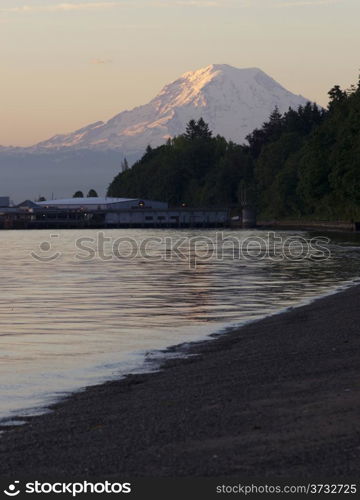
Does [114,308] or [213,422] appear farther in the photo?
[114,308]

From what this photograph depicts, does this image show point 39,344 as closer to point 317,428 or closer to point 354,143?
point 317,428

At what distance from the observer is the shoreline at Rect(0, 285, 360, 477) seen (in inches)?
567

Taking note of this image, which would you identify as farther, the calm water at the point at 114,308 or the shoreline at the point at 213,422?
the calm water at the point at 114,308

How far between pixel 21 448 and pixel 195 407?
3.64 m

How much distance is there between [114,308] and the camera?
44.9 m

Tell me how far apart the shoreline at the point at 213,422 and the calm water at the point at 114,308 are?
1.63 m

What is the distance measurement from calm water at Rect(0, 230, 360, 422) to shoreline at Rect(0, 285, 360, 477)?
1.63 m

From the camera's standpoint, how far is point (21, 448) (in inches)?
645

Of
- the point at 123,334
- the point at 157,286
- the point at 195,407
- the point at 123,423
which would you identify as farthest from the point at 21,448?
the point at 157,286

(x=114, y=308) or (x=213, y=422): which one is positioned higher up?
(x=213, y=422)

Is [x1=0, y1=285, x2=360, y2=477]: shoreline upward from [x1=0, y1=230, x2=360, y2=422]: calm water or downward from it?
upward

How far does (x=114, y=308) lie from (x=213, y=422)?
91.0ft

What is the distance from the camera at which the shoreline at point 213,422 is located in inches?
567

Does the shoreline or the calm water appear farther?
the calm water
